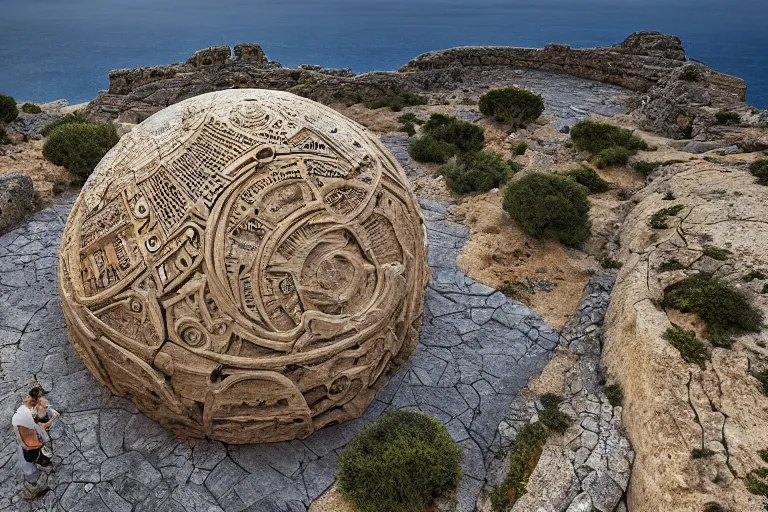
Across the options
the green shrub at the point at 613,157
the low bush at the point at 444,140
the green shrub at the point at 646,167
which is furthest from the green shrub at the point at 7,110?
the green shrub at the point at 646,167

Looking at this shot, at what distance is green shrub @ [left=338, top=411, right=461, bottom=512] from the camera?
470 centimetres

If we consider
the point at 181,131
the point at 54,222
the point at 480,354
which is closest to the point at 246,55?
the point at 54,222

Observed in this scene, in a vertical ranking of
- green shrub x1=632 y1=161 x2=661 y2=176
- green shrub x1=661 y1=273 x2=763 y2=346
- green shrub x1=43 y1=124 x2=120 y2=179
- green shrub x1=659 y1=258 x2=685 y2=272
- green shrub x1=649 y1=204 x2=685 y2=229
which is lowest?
green shrub x1=632 y1=161 x2=661 y2=176

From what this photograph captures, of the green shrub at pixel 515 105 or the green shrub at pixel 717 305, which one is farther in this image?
the green shrub at pixel 515 105

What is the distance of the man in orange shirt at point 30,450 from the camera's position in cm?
464

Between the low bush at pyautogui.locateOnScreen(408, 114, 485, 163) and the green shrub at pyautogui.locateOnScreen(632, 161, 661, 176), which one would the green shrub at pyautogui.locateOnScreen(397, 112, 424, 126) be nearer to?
the low bush at pyautogui.locateOnScreen(408, 114, 485, 163)

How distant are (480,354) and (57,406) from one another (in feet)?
17.0

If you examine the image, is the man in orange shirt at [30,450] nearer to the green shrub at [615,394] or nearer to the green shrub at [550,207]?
the green shrub at [615,394]

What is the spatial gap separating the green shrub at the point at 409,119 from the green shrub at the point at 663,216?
888cm

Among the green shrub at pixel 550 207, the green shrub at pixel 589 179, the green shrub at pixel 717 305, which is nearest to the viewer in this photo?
the green shrub at pixel 717 305

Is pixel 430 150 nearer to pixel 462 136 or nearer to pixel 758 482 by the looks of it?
pixel 462 136

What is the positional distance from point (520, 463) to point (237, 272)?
345 centimetres

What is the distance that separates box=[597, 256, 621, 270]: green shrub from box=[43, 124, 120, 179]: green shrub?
10337 mm

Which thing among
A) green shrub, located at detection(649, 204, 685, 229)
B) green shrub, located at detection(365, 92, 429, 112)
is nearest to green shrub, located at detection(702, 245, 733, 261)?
green shrub, located at detection(649, 204, 685, 229)
